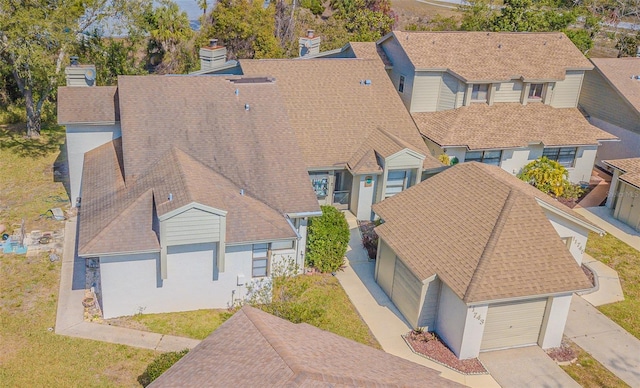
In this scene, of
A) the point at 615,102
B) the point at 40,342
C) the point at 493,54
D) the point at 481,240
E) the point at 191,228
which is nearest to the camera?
the point at 40,342

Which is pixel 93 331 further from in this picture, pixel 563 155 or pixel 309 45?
pixel 563 155

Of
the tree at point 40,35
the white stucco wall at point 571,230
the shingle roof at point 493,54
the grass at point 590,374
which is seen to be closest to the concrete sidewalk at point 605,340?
the grass at point 590,374

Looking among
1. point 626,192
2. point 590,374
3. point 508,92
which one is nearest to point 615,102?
point 508,92

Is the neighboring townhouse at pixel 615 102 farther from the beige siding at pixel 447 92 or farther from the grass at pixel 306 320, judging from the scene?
the grass at pixel 306 320

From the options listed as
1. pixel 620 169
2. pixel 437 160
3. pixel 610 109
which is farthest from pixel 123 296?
pixel 610 109

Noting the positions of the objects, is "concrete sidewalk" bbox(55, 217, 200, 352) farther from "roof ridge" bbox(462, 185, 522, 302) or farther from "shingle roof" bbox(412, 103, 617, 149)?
"shingle roof" bbox(412, 103, 617, 149)

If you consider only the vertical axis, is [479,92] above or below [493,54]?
below
